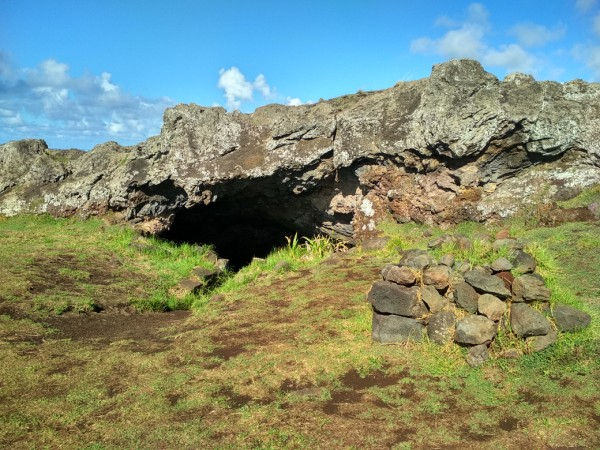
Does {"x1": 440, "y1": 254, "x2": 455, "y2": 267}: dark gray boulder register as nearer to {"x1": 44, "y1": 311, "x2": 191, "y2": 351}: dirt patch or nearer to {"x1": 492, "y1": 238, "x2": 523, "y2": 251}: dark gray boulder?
{"x1": 492, "y1": 238, "x2": 523, "y2": 251}: dark gray boulder

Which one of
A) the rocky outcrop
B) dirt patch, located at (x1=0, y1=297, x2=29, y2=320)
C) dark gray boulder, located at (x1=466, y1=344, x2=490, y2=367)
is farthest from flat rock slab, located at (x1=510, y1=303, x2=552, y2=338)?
dirt patch, located at (x1=0, y1=297, x2=29, y2=320)

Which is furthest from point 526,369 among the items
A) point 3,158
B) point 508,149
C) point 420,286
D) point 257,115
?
point 3,158

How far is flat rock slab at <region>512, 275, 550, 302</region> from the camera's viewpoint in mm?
6965

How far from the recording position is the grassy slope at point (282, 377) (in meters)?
5.42

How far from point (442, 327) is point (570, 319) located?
1726 millimetres

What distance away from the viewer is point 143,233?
1600cm

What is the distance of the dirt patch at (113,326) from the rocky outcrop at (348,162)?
5893 mm

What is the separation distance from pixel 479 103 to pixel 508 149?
1.52 m

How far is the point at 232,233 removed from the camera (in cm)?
1919

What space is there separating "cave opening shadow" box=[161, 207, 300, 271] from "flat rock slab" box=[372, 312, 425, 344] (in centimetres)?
985

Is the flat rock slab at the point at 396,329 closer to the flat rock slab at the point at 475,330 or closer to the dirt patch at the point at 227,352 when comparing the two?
the flat rock slab at the point at 475,330

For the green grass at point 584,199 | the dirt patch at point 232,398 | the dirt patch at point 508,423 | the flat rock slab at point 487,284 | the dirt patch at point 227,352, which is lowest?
the dirt patch at point 232,398

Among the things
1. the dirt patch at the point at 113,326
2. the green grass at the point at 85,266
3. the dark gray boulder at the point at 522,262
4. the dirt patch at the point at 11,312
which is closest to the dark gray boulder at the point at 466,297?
the dark gray boulder at the point at 522,262

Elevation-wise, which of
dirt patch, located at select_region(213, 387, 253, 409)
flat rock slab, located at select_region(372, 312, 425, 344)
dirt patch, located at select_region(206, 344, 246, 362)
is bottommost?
dirt patch, located at select_region(213, 387, 253, 409)
